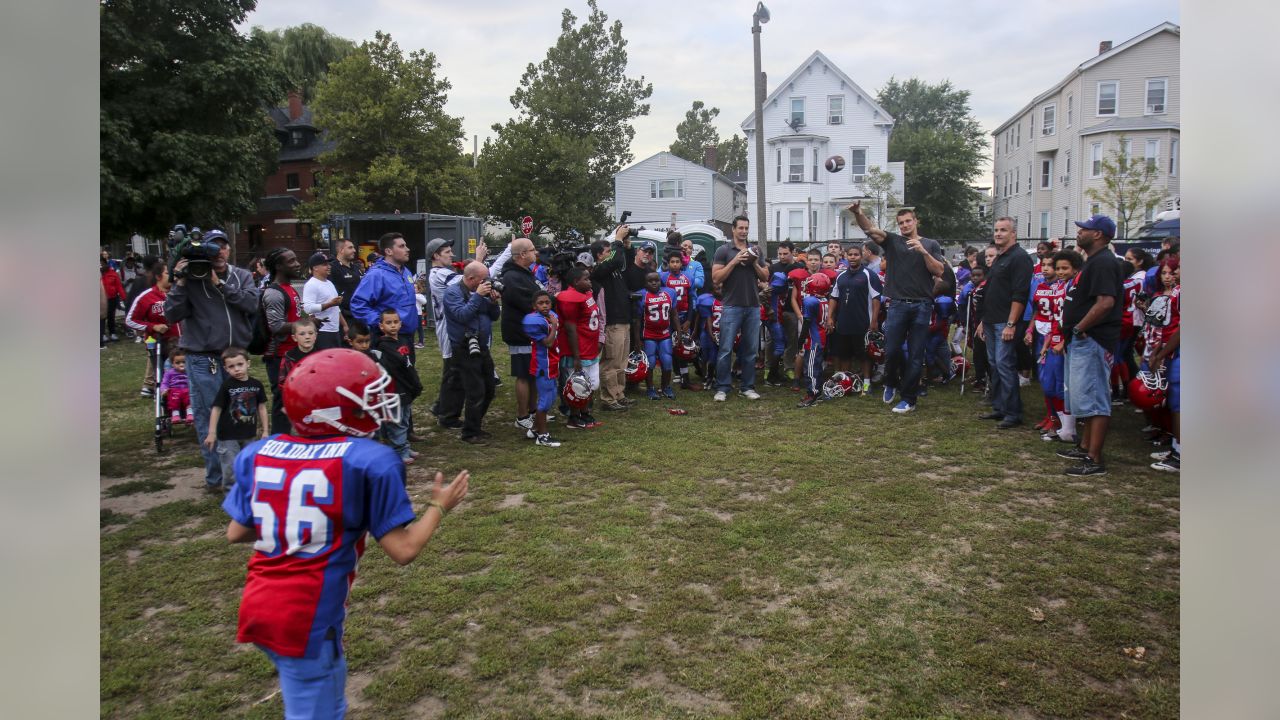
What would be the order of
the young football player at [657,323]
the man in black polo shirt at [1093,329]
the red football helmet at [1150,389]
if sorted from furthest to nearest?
the young football player at [657,323] < the red football helmet at [1150,389] < the man in black polo shirt at [1093,329]

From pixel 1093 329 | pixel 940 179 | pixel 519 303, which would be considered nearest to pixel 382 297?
pixel 519 303

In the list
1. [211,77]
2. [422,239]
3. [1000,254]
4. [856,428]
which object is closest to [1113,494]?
[856,428]

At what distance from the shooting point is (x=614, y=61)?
47188 millimetres

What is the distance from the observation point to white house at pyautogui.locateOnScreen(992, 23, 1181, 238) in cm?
3145

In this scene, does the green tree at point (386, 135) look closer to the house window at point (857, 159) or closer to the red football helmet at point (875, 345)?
the house window at point (857, 159)

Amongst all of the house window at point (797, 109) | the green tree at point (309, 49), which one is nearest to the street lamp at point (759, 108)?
the house window at point (797, 109)

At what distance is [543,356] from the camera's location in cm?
798

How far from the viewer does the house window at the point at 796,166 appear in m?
41.5

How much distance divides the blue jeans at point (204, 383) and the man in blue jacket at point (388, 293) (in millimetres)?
1369

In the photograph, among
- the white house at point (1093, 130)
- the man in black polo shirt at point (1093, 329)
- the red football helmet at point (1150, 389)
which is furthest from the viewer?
the white house at point (1093, 130)

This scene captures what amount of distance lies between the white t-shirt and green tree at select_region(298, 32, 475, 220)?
28.0 meters

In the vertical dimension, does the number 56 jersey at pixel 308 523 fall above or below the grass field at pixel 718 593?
above

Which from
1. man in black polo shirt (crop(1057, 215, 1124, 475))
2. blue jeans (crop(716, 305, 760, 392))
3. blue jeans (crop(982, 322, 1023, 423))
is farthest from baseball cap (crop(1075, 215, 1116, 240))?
blue jeans (crop(716, 305, 760, 392))

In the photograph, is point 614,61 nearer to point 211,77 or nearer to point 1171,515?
point 211,77
